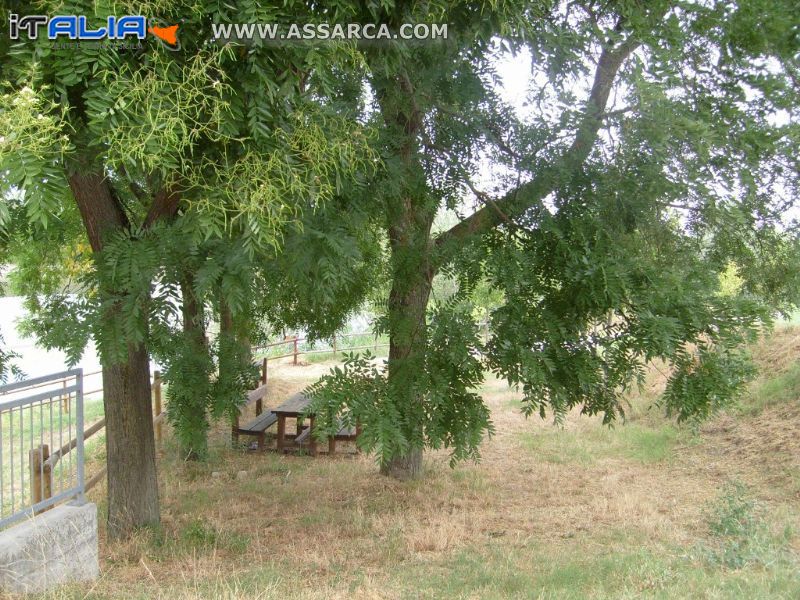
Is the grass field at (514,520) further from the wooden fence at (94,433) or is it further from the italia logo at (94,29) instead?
the italia logo at (94,29)

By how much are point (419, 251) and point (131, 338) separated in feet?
8.42

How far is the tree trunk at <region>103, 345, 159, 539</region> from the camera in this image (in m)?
6.32

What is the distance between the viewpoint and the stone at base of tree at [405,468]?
8.98 m

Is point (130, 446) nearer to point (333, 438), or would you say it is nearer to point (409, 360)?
point (409, 360)

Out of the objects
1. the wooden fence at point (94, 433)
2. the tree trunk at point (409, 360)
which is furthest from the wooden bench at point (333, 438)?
the tree trunk at point (409, 360)

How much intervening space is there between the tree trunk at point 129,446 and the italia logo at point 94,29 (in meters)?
3.56

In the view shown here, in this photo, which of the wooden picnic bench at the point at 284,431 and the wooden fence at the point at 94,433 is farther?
the wooden picnic bench at the point at 284,431

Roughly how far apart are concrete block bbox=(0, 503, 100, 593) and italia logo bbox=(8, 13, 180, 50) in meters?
3.08

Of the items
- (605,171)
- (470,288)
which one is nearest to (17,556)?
(470,288)

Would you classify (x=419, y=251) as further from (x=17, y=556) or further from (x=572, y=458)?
(x=572, y=458)

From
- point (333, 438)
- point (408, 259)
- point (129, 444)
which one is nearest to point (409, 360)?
point (408, 259)

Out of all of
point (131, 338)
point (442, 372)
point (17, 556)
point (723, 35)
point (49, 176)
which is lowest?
point (17, 556)

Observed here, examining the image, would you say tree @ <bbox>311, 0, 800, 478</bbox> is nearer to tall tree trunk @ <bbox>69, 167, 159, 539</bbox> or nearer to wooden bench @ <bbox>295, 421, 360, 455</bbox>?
tall tree trunk @ <bbox>69, 167, 159, 539</bbox>

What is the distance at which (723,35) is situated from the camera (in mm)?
5035
